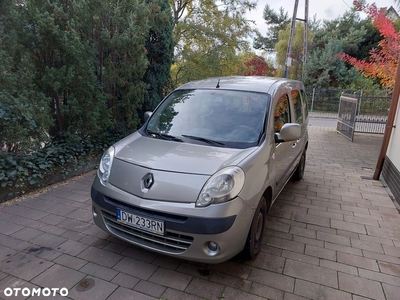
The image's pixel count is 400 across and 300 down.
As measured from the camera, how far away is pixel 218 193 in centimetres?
214

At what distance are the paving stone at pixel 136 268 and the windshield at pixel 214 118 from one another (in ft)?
4.03

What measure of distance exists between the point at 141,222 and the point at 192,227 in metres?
0.44

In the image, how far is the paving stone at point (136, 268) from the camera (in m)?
2.35

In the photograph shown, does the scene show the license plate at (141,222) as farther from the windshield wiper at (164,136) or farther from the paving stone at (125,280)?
the windshield wiper at (164,136)

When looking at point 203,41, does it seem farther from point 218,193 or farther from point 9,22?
point 218,193

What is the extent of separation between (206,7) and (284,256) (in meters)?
7.93

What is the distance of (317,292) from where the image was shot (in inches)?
88.0

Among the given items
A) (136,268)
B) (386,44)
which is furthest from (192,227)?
(386,44)

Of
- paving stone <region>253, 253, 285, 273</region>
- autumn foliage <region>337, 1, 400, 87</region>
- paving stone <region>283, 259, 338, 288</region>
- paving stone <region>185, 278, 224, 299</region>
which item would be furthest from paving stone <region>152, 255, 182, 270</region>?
autumn foliage <region>337, 1, 400, 87</region>

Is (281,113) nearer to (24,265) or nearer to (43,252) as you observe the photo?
(43,252)

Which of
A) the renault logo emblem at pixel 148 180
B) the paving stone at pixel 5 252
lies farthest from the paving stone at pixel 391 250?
the paving stone at pixel 5 252

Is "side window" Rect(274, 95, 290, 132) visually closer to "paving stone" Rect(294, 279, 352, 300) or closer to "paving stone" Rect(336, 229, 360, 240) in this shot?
"paving stone" Rect(336, 229, 360, 240)

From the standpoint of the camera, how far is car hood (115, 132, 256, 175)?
Answer: 7.54 feet

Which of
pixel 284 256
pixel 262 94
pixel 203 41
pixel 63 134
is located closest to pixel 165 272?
pixel 284 256
